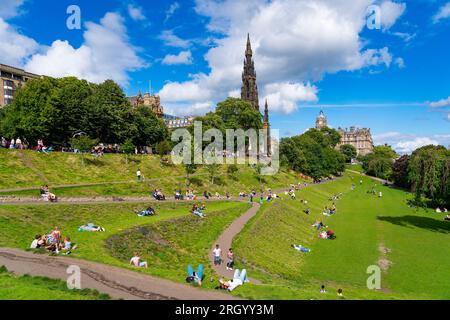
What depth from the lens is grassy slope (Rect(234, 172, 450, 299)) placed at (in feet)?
68.1

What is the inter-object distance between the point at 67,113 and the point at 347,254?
168 ft

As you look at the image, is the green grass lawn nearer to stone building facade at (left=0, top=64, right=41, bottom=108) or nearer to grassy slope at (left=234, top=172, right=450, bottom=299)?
grassy slope at (left=234, top=172, right=450, bottom=299)

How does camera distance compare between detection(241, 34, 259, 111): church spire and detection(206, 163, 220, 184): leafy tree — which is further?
detection(241, 34, 259, 111): church spire

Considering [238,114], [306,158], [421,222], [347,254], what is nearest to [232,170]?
[421,222]

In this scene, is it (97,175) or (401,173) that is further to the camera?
(401,173)

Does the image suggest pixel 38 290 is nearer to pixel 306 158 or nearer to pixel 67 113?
pixel 67 113

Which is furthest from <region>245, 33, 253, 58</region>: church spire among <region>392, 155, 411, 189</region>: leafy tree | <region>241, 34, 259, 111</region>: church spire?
<region>392, 155, 411, 189</region>: leafy tree

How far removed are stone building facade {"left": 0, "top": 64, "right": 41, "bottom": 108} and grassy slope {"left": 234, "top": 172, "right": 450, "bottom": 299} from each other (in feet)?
363

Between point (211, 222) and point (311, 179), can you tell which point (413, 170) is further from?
point (311, 179)

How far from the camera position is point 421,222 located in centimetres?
4509

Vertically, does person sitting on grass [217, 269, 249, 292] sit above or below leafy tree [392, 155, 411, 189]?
below

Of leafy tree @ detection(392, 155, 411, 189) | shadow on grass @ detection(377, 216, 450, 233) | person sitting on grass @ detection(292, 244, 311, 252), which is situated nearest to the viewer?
person sitting on grass @ detection(292, 244, 311, 252)

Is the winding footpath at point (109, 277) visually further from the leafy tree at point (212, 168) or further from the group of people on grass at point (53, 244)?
the leafy tree at point (212, 168)
